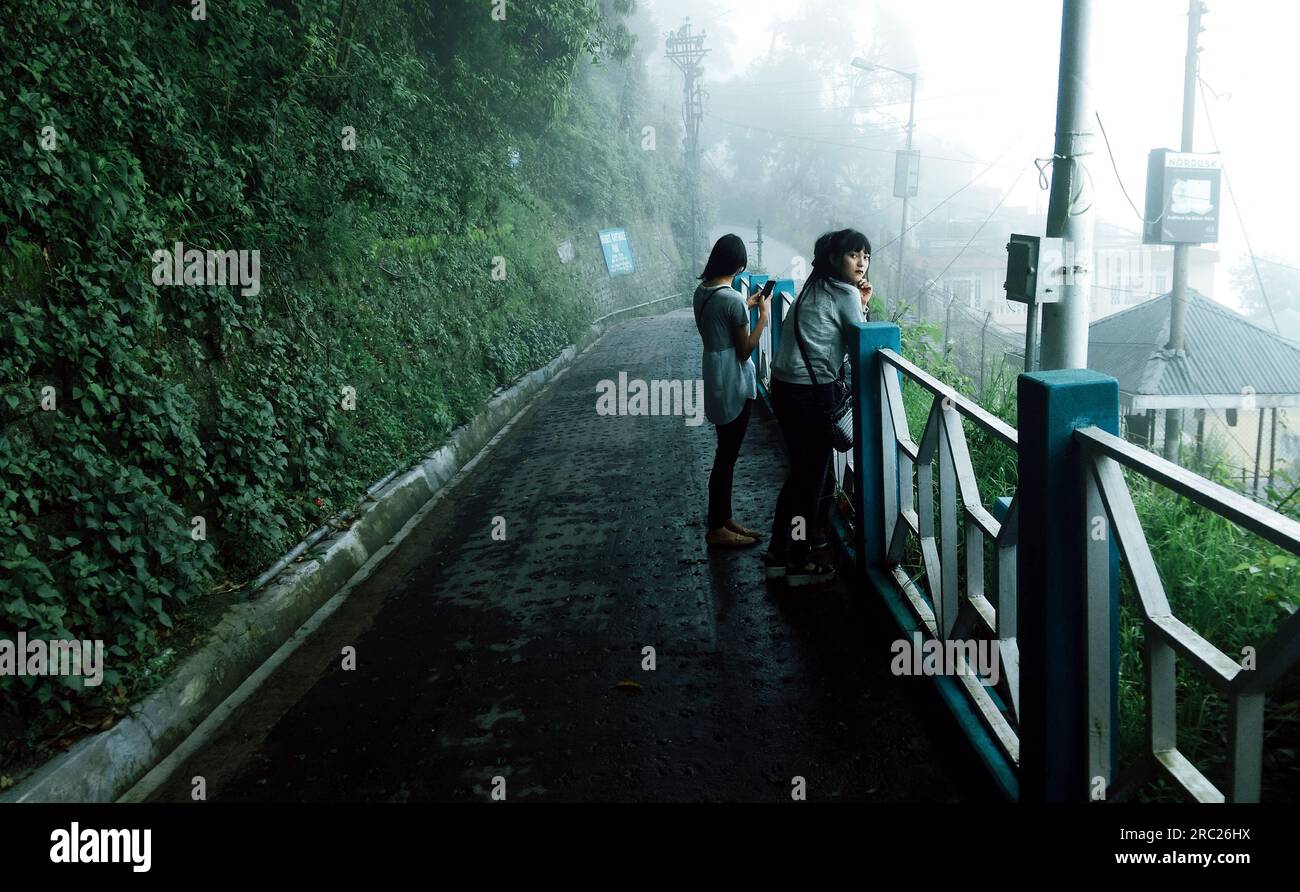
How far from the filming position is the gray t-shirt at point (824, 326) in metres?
4.93

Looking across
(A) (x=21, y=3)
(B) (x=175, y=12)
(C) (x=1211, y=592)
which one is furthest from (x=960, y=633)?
(B) (x=175, y=12)

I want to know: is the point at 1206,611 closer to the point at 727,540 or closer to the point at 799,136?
the point at 727,540

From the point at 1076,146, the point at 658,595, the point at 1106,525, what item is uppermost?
the point at 1076,146

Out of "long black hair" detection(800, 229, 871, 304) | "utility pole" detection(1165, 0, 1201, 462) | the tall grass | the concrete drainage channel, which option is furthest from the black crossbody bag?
"utility pole" detection(1165, 0, 1201, 462)

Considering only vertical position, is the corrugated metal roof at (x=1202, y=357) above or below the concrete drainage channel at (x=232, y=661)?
above

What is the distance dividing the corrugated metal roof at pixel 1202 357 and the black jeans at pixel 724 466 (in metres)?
18.9

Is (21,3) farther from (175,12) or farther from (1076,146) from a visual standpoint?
(1076,146)

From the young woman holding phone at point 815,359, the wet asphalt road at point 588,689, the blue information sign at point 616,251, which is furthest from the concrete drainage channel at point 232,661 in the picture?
the blue information sign at point 616,251

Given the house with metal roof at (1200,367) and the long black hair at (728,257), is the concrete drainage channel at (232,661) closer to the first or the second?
the long black hair at (728,257)

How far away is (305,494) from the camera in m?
6.55

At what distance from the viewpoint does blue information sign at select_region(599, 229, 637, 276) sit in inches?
1060

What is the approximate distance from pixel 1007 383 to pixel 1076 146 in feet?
8.91

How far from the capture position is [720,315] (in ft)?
18.3

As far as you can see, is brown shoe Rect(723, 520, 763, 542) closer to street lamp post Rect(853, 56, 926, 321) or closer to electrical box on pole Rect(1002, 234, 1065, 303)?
electrical box on pole Rect(1002, 234, 1065, 303)
